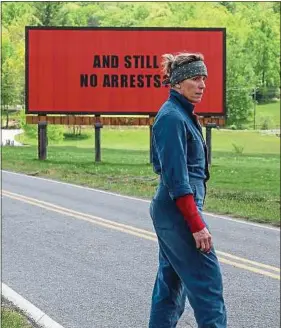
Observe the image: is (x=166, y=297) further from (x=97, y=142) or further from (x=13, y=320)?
(x=97, y=142)

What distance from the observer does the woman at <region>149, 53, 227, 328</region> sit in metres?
4.28

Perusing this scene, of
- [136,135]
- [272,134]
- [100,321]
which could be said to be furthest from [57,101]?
[272,134]

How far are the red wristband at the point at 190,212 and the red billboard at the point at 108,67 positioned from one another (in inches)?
965

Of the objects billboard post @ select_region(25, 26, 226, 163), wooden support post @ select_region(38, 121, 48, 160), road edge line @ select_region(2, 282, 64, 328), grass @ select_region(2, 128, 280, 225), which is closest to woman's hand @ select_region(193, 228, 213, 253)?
road edge line @ select_region(2, 282, 64, 328)

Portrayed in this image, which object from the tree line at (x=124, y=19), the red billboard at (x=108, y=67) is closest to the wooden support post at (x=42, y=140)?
the red billboard at (x=108, y=67)

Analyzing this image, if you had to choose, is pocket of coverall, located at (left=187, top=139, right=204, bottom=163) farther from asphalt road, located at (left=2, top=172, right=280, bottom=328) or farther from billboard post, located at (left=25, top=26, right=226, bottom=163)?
billboard post, located at (left=25, top=26, right=226, bottom=163)

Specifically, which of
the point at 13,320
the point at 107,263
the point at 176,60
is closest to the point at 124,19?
the point at 107,263

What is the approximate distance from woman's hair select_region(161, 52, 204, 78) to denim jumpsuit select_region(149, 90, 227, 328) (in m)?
0.15

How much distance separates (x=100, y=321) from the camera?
6242mm

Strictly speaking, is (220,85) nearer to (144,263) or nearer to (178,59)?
(144,263)

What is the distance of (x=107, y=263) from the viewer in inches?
347

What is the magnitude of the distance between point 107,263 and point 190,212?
4.68 meters

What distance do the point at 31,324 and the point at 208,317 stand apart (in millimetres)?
2066

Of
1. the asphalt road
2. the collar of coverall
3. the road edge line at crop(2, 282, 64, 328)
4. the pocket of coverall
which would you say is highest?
the collar of coverall
